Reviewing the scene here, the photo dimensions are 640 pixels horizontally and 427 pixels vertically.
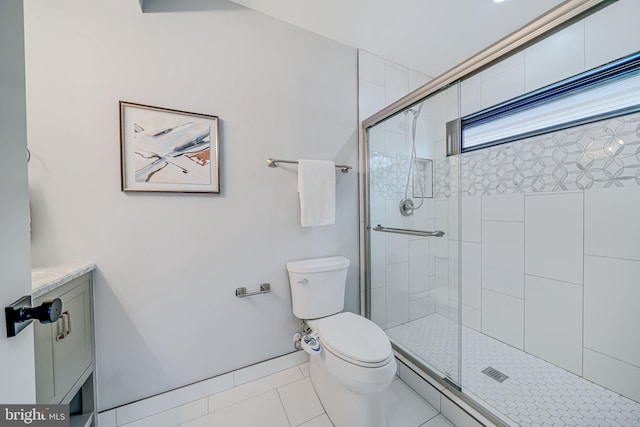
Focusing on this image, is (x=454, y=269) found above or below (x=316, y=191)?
below

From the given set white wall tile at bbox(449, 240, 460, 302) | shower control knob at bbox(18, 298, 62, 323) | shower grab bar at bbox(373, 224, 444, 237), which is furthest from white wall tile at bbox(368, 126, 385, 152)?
shower control knob at bbox(18, 298, 62, 323)

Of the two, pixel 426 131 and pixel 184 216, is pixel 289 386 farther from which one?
pixel 426 131

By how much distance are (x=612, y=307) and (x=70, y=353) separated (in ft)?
8.81

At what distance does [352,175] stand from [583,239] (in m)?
1.48

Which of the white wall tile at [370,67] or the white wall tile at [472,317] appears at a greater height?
the white wall tile at [370,67]

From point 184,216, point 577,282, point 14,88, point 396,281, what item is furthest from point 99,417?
point 577,282

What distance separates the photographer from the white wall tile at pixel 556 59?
138 centimetres

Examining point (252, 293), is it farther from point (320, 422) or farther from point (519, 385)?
point (519, 385)

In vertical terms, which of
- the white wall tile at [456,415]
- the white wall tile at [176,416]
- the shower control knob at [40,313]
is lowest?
the white wall tile at [176,416]

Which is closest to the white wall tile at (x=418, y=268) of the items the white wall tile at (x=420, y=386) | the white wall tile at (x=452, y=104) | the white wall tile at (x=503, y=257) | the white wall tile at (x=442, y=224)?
the white wall tile at (x=442, y=224)

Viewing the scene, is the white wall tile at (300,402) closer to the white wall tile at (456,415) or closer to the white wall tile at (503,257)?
the white wall tile at (456,415)

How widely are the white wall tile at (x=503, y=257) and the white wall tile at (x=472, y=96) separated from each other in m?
0.96

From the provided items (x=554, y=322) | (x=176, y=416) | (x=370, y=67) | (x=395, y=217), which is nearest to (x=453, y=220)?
(x=395, y=217)

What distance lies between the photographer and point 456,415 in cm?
118
